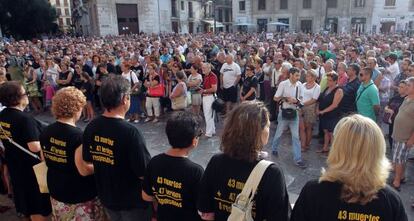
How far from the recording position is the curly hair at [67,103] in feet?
9.60

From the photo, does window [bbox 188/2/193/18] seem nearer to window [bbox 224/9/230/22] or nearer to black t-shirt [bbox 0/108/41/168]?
window [bbox 224/9/230/22]

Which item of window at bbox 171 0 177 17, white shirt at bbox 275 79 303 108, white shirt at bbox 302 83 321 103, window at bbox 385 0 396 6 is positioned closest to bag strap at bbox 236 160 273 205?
white shirt at bbox 275 79 303 108

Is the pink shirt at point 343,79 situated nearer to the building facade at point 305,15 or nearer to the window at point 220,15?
the building facade at point 305,15

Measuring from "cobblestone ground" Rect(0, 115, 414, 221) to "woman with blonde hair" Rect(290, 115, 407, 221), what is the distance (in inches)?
121

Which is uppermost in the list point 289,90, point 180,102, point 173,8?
point 173,8

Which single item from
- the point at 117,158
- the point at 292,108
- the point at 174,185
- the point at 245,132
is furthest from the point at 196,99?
the point at 245,132

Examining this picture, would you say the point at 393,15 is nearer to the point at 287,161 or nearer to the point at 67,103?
the point at 287,161

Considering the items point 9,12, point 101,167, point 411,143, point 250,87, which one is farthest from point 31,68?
point 9,12

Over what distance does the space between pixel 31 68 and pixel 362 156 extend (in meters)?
11.0

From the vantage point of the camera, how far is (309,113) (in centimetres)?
646

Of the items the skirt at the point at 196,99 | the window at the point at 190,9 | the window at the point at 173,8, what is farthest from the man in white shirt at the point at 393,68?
the window at the point at 190,9

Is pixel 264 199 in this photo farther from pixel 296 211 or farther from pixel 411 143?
pixel 411 143

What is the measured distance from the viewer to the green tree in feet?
125

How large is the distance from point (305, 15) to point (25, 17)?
Result: 36025 millimetres
